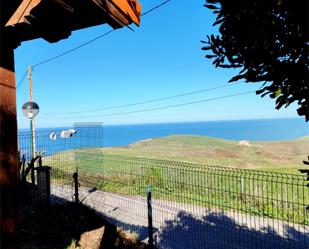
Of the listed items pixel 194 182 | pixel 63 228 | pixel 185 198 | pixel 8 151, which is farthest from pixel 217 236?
pixel 8 151

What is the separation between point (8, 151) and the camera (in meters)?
2.05

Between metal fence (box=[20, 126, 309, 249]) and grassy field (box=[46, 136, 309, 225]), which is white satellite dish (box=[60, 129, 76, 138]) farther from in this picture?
grassy field (box=[46, 136, 309, 225])

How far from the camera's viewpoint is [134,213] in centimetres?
777

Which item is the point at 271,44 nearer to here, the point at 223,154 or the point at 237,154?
the point at 223,154

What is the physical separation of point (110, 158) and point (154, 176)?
2.23 meters

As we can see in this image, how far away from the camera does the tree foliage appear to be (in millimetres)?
2258

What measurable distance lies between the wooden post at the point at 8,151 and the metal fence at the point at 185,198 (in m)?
3.99

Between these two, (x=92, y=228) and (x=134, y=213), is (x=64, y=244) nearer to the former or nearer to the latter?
(x=92, y=228)

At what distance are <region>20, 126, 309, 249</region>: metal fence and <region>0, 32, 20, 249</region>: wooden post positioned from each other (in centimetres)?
399

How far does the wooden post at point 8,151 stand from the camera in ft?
6.61

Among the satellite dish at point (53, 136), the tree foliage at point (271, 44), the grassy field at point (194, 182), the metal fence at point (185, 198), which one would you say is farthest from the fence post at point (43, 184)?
the tree foliage at point (271, 44)

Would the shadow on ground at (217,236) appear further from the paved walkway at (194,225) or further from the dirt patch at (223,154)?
the dirt patch at (223,154)

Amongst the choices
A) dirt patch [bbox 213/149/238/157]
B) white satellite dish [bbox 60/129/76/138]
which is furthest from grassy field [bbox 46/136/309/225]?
dirt patch [bbox 213/149/238/157]

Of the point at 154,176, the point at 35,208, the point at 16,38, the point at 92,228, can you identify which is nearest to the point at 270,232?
the point at 154,176
